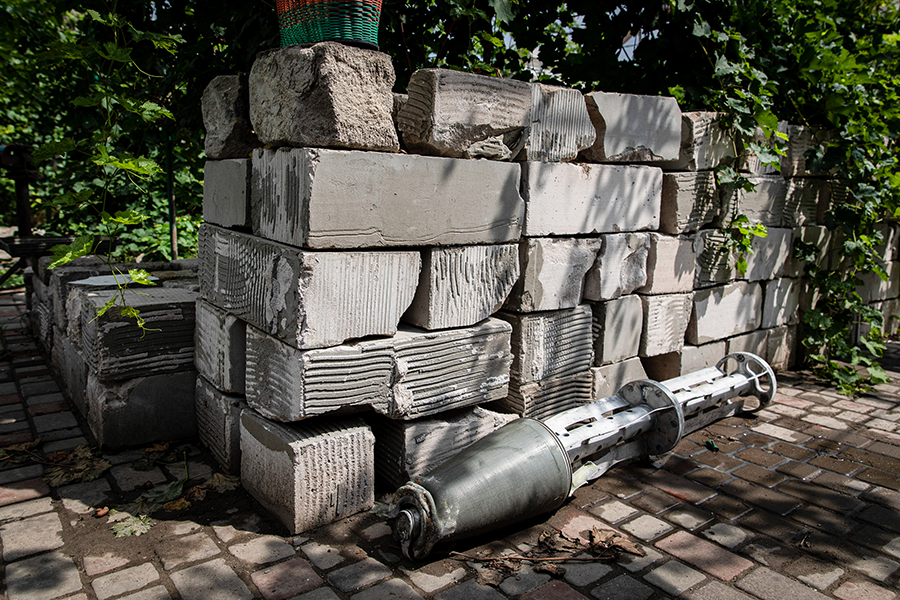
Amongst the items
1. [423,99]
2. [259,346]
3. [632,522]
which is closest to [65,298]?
[259,346]

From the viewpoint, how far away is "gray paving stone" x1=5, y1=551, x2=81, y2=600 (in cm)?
241

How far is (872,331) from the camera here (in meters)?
5.71

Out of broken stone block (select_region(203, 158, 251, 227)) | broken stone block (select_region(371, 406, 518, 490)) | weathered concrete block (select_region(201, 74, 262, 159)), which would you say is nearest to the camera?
broken stone block (select_region(371, 406, 518, 490))

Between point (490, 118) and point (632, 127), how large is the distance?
3.99 feet

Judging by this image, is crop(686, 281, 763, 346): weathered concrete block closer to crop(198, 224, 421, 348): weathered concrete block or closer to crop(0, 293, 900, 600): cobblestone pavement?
crop(0, 293, 900, 600): cobblestone pavement

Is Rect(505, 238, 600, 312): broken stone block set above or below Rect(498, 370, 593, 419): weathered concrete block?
above

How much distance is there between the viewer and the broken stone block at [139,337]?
12.0ft

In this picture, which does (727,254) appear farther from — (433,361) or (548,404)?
(433,361)

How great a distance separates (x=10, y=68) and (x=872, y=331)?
29.8 feet

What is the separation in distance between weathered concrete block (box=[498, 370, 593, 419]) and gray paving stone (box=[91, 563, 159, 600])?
2043 millimetres

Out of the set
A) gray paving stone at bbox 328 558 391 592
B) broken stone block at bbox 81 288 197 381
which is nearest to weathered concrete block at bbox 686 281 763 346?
gray paving stone at bbox 328 558 391 592

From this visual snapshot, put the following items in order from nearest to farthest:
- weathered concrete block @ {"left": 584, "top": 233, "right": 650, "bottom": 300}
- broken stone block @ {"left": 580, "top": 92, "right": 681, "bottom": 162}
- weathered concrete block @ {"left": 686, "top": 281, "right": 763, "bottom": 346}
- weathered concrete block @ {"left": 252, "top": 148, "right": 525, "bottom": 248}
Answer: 1. weathered concrete block @ {"left": 252, "top": 148, "right": 525, "bottom": 248}
2. broken stone block @ {"left": 580, "top": 92, "right": 681, "bottom": 162}
3. weathered concrete block @ {"left": 584, "top": 233, "right": 650, "bottom": 300}
4. weathered concrete block @ {"left": 686, "top": 281, "right": 763, "bottom": 346}

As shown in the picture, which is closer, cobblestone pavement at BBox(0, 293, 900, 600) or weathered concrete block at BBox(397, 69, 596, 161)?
cobblestone pavement at BBox(0, 293, 900, 600)

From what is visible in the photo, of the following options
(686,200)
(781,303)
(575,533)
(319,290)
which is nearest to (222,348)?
(319,290)
